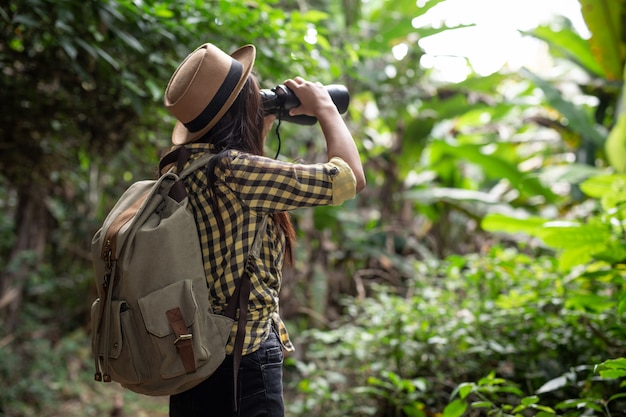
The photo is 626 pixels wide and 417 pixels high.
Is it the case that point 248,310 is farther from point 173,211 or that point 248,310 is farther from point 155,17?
point 155,17

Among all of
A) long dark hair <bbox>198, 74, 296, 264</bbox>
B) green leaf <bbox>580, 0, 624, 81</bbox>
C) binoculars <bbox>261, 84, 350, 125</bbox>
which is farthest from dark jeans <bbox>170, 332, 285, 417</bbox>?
green leaf <bbox>580, 0, 624, 81</bbox>

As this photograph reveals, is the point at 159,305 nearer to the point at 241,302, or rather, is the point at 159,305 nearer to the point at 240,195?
the point at 241,302

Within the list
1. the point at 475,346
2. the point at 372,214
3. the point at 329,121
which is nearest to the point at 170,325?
the point at 329,121

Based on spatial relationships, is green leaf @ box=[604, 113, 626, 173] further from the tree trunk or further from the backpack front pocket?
the tree trunk

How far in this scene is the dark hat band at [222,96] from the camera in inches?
53.5

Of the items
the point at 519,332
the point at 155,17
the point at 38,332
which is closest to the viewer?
the point at 155,17

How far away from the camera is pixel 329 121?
55.9 inches

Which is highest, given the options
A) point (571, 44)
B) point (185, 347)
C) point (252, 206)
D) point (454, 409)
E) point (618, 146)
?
point (571, 44)

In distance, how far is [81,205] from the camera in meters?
5.25

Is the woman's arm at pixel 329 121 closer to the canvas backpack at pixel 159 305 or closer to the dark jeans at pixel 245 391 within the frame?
the canvas backpack at pixel 159 305

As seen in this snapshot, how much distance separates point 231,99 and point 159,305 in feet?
1.63

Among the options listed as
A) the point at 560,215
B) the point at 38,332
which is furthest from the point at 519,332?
the point at 38,332

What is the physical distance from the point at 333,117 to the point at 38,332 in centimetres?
423

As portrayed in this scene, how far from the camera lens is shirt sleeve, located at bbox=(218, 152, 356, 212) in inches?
50.6
